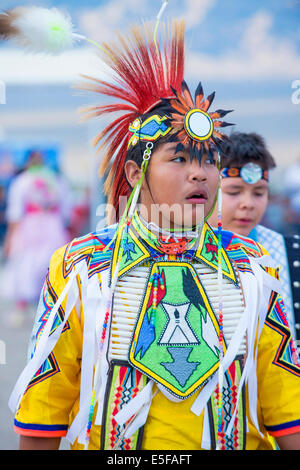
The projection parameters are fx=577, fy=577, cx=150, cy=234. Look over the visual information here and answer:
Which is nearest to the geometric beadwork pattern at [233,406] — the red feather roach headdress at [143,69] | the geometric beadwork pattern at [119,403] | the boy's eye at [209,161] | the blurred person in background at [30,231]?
the geometric beadwork pattern at [119,403]

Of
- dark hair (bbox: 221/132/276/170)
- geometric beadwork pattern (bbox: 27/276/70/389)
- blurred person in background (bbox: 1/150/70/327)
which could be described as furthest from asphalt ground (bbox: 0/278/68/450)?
dark hair (bbox: 221/132/276/170)

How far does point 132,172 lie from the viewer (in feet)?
5.82

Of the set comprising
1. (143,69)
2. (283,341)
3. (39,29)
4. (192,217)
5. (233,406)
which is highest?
(39,29)

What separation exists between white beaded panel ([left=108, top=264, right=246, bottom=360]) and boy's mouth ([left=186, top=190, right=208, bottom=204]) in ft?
0.63

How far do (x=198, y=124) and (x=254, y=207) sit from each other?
93cm

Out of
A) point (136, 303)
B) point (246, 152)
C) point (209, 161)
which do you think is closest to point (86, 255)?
point (136, 303)

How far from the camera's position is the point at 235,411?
158cm

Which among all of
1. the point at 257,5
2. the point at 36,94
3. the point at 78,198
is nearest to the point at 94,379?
the point at 36,94

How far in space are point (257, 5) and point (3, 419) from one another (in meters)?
6.14

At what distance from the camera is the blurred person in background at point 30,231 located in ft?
20.2

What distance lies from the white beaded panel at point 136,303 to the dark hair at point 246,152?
986mm

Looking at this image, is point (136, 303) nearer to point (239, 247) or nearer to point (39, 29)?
point (239, 247)

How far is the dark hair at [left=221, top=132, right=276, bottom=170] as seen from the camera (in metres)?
2.57
